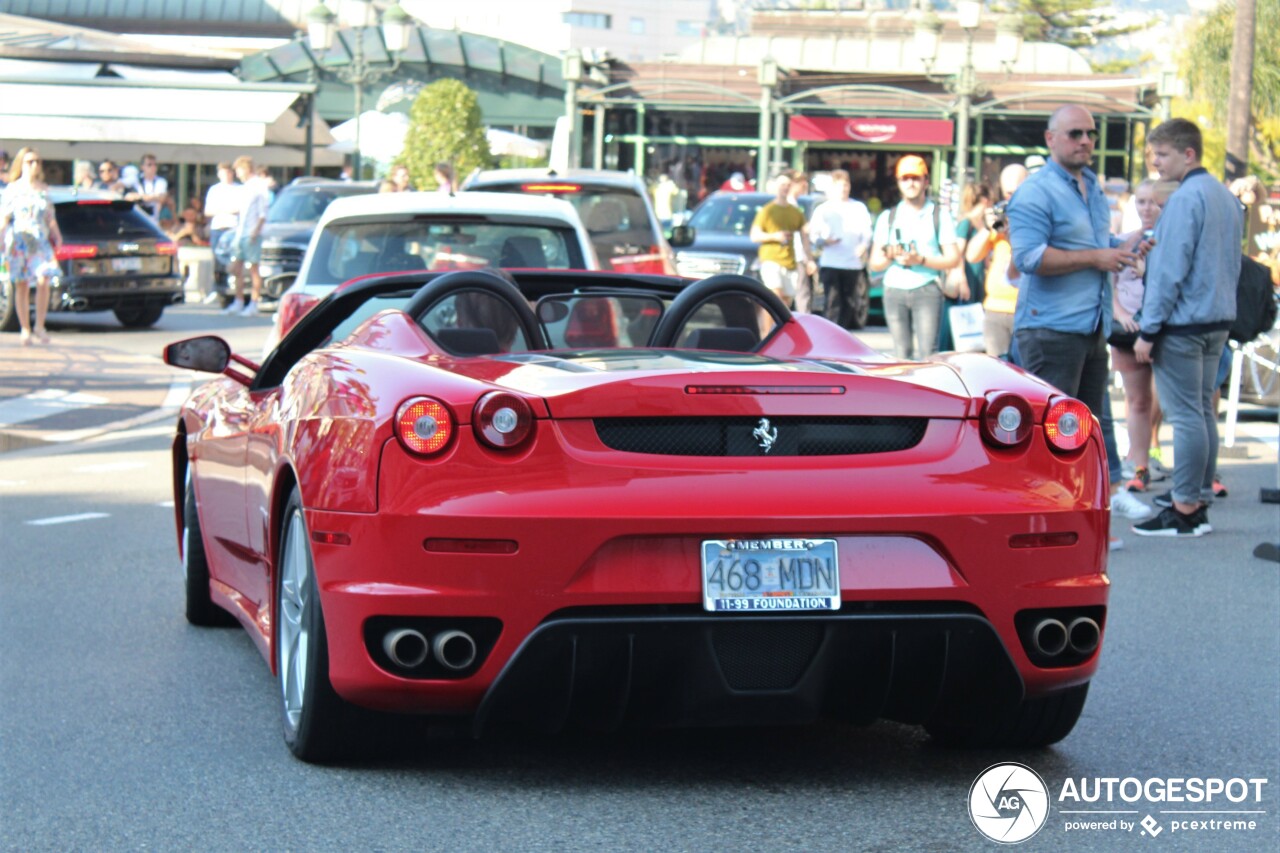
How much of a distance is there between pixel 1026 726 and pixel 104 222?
1939 centimetres

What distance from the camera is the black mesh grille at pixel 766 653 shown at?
176 inches

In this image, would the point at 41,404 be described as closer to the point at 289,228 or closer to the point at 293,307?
the point at 293,307

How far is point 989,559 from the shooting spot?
15.0ft

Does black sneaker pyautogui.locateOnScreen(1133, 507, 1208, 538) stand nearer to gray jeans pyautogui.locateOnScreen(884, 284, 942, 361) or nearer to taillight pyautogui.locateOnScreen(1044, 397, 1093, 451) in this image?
gray jeans pyautogui.locateOnScreen(884, 284, 942, 361)

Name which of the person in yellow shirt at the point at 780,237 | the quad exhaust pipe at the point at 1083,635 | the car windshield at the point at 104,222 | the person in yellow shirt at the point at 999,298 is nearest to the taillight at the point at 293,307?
the person in yellow shirt at the point at 999,298

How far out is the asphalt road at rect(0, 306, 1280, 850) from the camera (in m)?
4.36

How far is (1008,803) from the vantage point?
15.3ft

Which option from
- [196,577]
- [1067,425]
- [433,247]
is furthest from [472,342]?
[433,247]

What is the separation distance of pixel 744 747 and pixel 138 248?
61.5 feet

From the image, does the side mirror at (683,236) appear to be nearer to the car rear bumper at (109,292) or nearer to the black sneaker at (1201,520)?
the car rear bumper at (109,292)

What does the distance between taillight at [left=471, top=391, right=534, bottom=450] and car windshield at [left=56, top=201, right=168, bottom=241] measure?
19.0 metres

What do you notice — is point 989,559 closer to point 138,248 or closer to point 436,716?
point 436,716

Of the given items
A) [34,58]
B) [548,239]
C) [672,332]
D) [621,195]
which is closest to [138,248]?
[621,195]

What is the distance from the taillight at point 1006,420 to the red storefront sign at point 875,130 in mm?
41007
